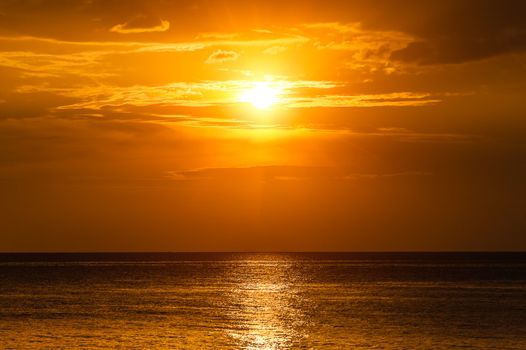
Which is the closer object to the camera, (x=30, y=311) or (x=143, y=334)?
(x=143, y=334)

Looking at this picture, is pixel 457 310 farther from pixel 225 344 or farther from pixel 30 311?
pixel 30 311

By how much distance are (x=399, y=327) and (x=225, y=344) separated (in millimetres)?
13634

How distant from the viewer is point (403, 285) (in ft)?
339

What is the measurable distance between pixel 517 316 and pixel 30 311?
35385 millimetres

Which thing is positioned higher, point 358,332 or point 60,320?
point 60,320

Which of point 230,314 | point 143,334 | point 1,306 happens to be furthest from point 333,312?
point 1,306

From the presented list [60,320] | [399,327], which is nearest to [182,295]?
[60,320]

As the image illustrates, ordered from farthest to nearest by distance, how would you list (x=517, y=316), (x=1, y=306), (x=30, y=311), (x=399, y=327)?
(x=1, y=306) < (x=30, y=311) < (x=517, y=316) < (x=399, y=327)

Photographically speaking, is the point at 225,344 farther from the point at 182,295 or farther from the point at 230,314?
the point at 182,295

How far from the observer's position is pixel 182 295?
273 feet

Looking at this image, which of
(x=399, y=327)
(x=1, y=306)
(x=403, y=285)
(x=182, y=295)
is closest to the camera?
(x=399, y=327)

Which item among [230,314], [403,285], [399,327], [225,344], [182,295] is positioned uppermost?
[403,285]

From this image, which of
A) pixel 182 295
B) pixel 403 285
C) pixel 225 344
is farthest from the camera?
pixel 403 285

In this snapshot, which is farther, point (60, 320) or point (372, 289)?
point (372, 289)
